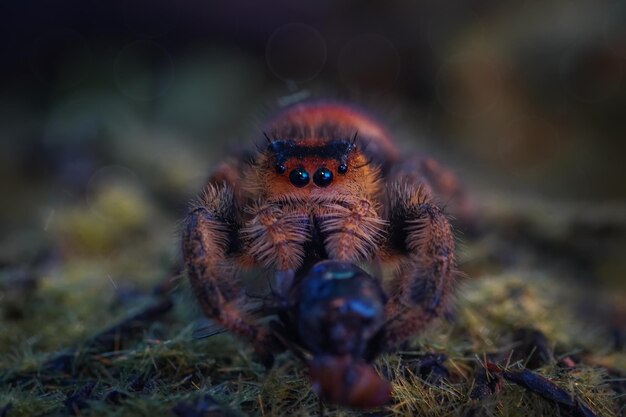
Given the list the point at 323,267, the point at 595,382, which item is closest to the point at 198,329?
the point at 323,267

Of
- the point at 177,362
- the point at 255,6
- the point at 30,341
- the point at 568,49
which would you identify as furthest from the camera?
the point at 255,6

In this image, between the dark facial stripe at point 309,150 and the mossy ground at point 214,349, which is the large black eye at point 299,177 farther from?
the mossy ground at point 214,349

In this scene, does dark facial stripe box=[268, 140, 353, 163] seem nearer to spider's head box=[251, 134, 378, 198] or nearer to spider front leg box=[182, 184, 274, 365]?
spider's head box=[251, 134, 378, 198]

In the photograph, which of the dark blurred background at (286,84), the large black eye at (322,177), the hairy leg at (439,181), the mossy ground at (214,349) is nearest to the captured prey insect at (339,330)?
the mossy ground at (214,349)

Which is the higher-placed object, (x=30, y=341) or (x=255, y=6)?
(x=255, y=6)

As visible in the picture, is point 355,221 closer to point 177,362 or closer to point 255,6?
point 177,362

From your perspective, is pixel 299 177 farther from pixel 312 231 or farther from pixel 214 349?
pixel 214 349
